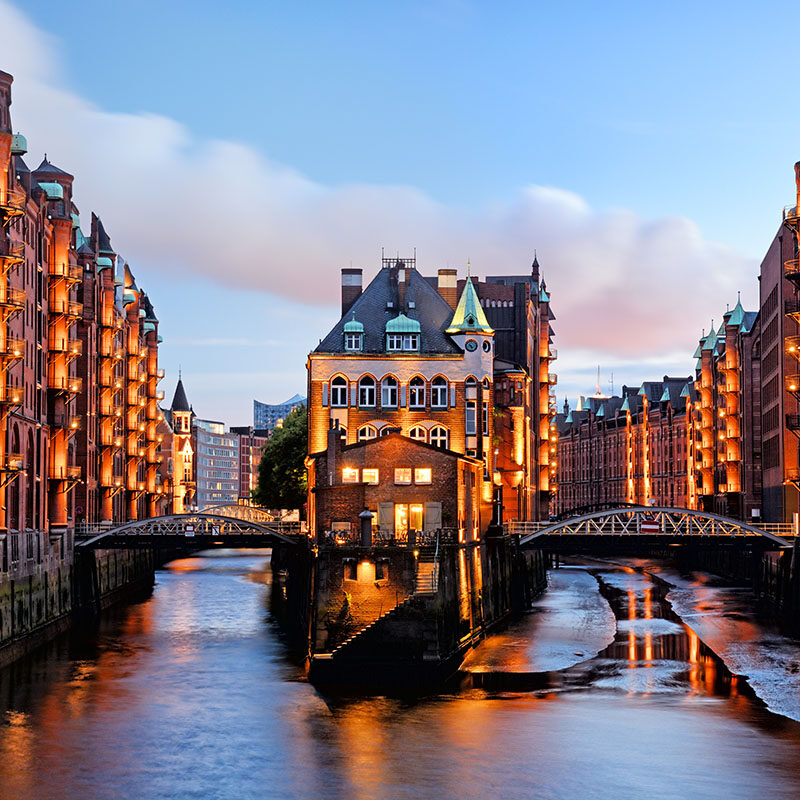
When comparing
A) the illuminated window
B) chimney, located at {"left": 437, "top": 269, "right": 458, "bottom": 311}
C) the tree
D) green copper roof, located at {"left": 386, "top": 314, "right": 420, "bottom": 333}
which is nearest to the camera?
the illuminated window

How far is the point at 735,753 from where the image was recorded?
5256cm

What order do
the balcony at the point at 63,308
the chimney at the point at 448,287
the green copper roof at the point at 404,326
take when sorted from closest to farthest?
the balcony at the point at 63,308 < the green copper roof at the point at 404,326 < the chimney at the point at 448,287

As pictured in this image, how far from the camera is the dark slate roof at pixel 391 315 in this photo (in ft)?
361

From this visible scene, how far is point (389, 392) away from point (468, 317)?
902 centimetres

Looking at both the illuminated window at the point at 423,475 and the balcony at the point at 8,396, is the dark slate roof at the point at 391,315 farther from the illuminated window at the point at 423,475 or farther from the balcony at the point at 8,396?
the balcony at the point at 8,396

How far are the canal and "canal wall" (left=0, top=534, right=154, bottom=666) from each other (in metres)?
1.98

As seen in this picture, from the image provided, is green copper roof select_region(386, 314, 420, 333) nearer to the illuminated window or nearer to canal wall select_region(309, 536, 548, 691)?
the illuminated window

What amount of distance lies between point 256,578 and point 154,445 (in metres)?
20.5

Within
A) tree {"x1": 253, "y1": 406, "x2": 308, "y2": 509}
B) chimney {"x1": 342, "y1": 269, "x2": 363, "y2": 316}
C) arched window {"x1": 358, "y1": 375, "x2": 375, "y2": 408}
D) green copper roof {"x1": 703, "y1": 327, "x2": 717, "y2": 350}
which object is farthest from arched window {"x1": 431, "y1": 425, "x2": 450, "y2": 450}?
green copper roof {"x1": 703, "y1": 327, "x2": 717, "y2": 350}

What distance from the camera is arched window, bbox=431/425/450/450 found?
107688mm

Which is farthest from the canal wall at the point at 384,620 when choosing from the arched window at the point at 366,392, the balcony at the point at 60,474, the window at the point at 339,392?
the window at the point at 339,392

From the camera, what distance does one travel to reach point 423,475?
272 feet

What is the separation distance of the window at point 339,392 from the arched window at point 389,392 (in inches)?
118

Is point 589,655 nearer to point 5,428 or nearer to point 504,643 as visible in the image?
point 504,643
